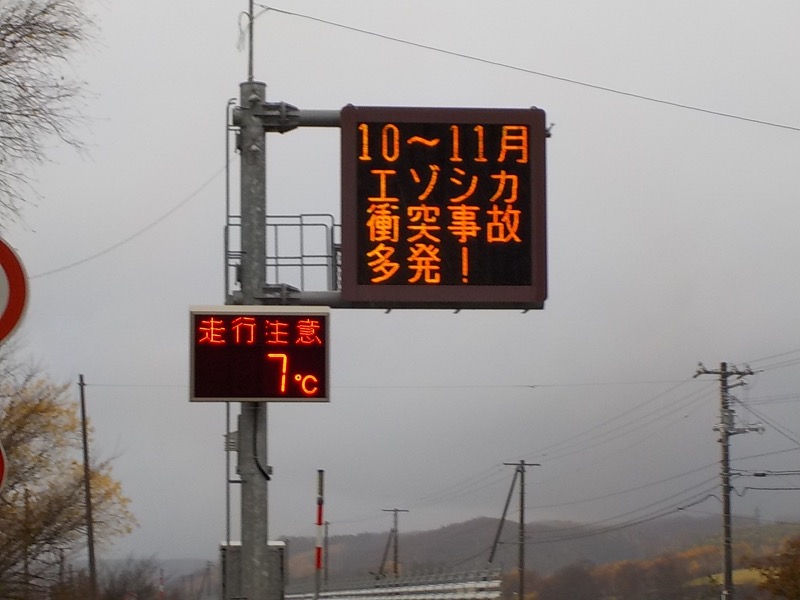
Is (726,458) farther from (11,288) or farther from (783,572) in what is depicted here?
(11,288)

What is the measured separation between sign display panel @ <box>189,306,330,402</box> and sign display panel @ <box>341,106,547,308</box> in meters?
0.72

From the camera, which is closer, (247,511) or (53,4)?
(53,4)

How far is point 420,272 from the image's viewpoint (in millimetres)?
13039

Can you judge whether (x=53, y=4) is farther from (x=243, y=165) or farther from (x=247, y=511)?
(x=247, y=511)

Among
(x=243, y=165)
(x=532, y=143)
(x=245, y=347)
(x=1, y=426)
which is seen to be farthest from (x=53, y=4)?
(x=1, y=426)

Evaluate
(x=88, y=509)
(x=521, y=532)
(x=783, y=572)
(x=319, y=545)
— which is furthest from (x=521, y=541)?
(x=319, y=545)

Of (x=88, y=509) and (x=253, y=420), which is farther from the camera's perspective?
(x=88, y=509)

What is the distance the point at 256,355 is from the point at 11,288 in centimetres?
577

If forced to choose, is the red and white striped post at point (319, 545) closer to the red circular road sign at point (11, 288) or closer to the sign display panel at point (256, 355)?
the sign display panel at point (256, 355)

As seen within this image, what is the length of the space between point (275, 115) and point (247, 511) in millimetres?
3872

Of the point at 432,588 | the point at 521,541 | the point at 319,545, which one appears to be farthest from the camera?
the point at 521,541

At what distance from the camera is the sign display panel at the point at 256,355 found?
41.8 ft

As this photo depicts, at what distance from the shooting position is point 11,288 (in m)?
7.10

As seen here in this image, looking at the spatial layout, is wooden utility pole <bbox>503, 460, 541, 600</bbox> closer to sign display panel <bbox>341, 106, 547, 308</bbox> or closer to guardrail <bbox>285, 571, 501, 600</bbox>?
guardrail <bbox>285, 571, 501, 600</bbox>
